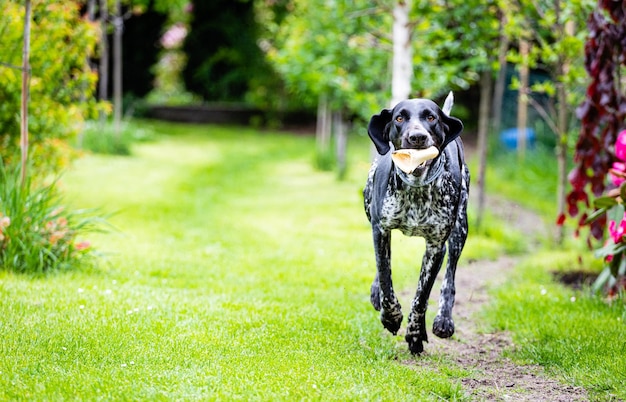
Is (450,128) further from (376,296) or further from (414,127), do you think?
(376,296)

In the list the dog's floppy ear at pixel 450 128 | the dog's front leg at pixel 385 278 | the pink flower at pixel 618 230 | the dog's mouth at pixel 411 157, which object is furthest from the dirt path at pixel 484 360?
the dog's floppy ear at pixel 450 128

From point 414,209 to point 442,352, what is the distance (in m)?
1.19

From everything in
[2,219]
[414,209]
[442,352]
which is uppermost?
[414,209]

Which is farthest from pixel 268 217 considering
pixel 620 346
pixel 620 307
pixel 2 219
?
pixel 620 346

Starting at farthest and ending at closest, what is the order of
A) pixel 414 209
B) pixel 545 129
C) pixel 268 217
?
pixel 545 129 < pixel 268 217 < pixel 414 209

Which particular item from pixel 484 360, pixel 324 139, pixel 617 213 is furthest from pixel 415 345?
pixel 324 139

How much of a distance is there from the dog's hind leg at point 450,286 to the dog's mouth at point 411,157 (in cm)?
76

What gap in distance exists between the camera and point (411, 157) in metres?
4.19

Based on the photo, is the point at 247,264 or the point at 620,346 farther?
the point at 247,264

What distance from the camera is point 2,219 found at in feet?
21.0

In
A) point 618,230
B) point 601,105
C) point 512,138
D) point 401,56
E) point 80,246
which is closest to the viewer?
point 618,230

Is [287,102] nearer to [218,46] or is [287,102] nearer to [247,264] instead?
[218,46]

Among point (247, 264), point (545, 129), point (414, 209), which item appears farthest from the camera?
point (545, 129)

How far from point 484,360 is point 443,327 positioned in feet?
1.71
